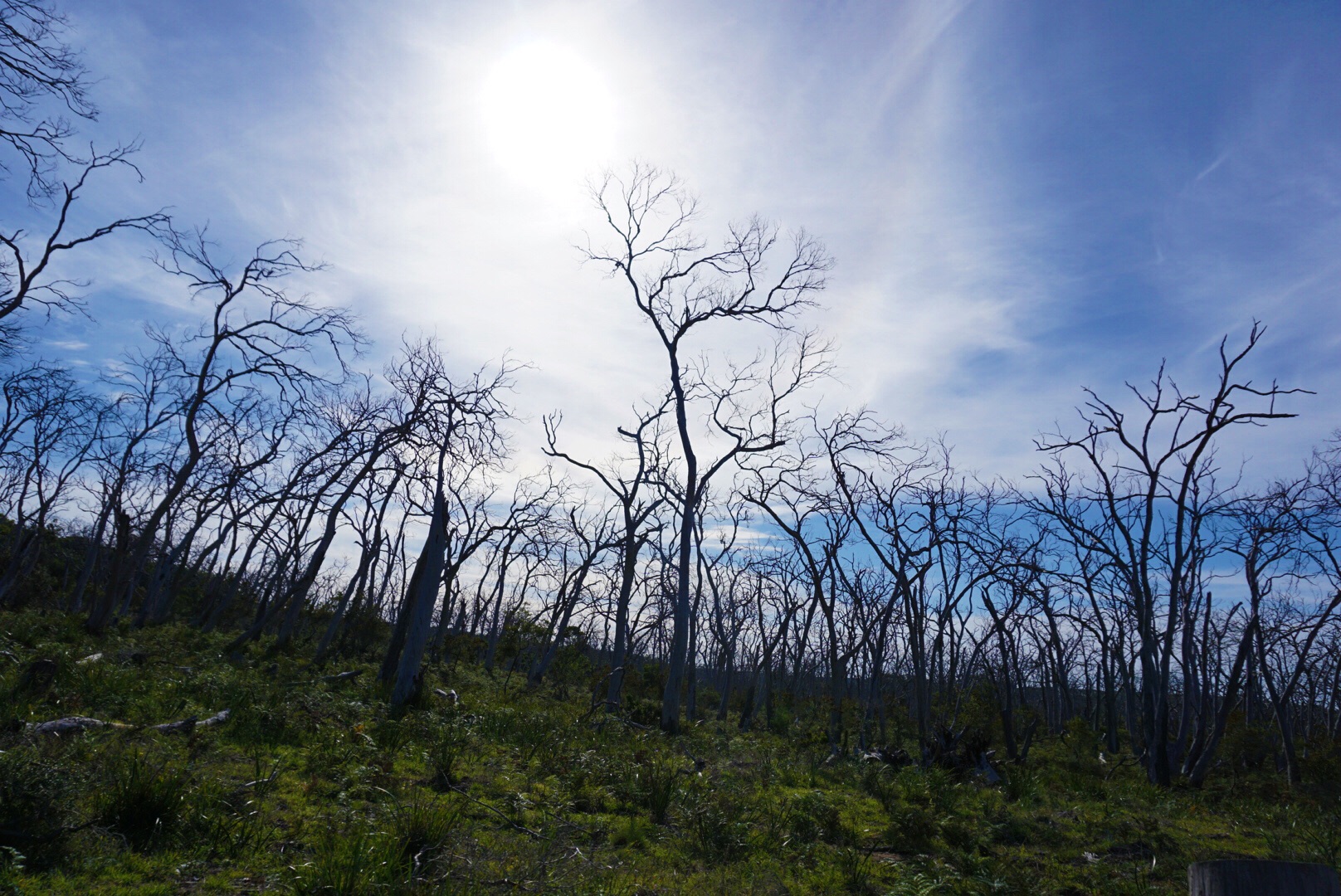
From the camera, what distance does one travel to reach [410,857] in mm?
5023

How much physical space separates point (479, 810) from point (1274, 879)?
6.30 metres

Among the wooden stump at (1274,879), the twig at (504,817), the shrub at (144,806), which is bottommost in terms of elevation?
the twig at (504,817)

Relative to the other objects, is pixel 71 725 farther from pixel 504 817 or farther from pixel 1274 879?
pixel 1274 879

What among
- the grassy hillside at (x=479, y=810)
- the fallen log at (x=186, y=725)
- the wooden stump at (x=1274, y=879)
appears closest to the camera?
the wooden stump at (x=1274, y=879)

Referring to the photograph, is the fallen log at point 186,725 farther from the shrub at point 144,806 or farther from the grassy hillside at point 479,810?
the shrub at point 144,806

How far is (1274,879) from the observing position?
3.22 meters

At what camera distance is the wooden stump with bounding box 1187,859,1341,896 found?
3189 mm

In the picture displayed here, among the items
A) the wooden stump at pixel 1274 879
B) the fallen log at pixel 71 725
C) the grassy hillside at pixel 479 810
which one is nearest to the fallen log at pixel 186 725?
the grassy hillside at pixel 479 810

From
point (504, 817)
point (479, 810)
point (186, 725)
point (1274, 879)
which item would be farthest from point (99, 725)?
point (1274, 879)

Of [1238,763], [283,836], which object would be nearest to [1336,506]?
[1238,763]

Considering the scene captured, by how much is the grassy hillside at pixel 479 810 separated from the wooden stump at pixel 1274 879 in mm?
2950

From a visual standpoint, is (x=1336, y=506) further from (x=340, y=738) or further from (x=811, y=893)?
(x=340, y=738)

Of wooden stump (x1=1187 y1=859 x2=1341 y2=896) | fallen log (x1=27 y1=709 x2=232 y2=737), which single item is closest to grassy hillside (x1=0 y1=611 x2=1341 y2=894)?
fallen log (x1=27 y1=709 x2=232 y2=737)

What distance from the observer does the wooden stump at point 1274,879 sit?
126 inches
